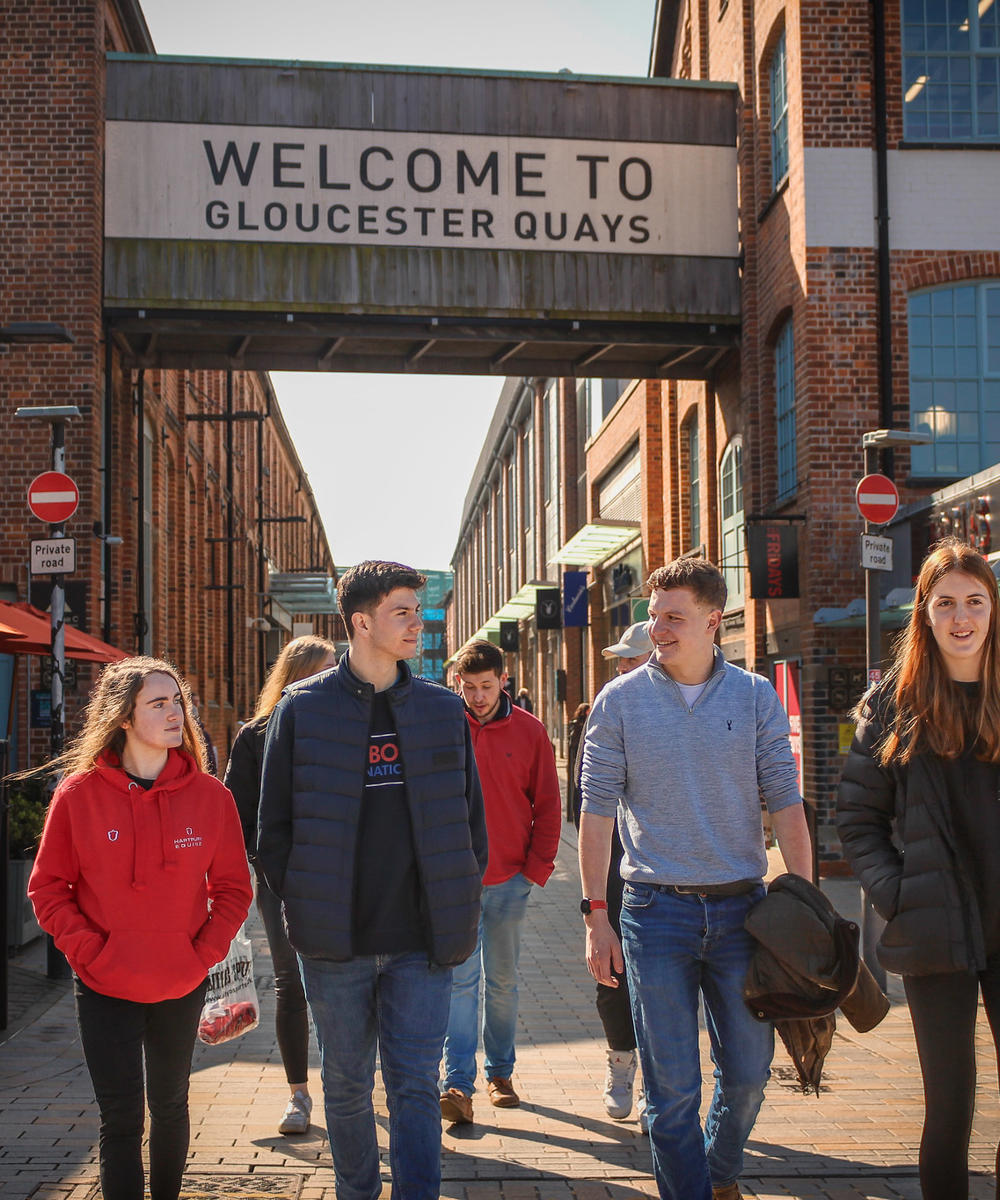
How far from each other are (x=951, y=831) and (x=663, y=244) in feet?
47.0

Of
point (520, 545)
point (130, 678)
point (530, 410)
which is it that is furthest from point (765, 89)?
point (520, 545)

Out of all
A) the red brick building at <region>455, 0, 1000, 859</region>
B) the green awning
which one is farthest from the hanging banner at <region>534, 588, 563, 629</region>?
the red brick building at <region>455, 0, 1000, 859</region>

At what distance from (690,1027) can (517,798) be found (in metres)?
2.22

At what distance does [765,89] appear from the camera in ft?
55.4

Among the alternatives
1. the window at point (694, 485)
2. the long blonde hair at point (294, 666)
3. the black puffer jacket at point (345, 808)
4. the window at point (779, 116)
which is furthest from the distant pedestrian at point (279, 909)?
the window at point (694, 485)

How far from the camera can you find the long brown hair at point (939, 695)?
3877 millimetres

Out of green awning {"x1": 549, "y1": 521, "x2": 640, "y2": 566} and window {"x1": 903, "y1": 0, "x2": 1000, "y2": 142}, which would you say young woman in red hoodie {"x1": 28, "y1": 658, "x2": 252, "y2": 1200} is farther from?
green awning {"x1": 549, "y1": 521, "x2": 640, "y2": 566}

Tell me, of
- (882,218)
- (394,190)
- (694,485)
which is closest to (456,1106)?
(882,218)

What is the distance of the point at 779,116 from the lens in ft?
54.3

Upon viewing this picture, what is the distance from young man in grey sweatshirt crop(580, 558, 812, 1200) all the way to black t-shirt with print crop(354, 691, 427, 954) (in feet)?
2.07

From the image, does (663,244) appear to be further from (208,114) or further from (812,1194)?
(812,1194)

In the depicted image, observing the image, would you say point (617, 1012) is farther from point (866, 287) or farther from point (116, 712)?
point (866, 287)

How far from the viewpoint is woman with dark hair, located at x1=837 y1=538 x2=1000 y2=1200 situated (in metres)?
3.72

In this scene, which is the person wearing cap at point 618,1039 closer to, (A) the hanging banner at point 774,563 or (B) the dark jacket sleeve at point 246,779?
(B) the dark jacket sleeve at point 246,779
